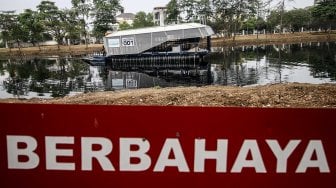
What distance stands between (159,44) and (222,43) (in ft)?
121

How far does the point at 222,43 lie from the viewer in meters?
71.9

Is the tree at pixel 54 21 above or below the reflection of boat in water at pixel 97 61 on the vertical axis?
above

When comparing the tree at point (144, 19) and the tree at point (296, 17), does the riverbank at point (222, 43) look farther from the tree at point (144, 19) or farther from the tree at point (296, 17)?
the tree at point (144, 19)

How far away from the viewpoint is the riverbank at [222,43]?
178ft

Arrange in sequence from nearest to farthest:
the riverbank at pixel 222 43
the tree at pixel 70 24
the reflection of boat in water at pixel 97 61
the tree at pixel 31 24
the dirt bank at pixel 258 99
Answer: the dirt bank at pixel 258 99 < the tree at pixel 31 24 < the tree at pixel 70 24 < the reflection of boat in water at pixel 97 61 < the riverbank at pixel 222 43

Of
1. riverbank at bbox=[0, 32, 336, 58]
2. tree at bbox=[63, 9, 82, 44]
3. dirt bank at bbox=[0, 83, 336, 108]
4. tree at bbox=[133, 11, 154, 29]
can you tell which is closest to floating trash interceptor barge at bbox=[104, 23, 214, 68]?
tree at bbox=[63, 9, 82, 44]

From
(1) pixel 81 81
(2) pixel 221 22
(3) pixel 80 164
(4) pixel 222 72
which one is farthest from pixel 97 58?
(3) pixel 80 164

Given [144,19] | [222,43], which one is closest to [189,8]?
[144,19]

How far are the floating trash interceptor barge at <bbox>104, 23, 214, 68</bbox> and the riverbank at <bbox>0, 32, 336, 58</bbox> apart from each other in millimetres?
15037

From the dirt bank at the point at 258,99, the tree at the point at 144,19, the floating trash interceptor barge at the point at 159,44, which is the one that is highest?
the tree at the point at 144,19

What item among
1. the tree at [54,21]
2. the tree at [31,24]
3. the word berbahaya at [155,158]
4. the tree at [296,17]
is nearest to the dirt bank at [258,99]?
the word berbahaya at [155,158]

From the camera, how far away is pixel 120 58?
41.3 meters

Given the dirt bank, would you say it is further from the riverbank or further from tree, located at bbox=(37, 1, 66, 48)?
the riverbank

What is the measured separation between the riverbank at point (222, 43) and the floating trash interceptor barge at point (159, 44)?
15037mm
